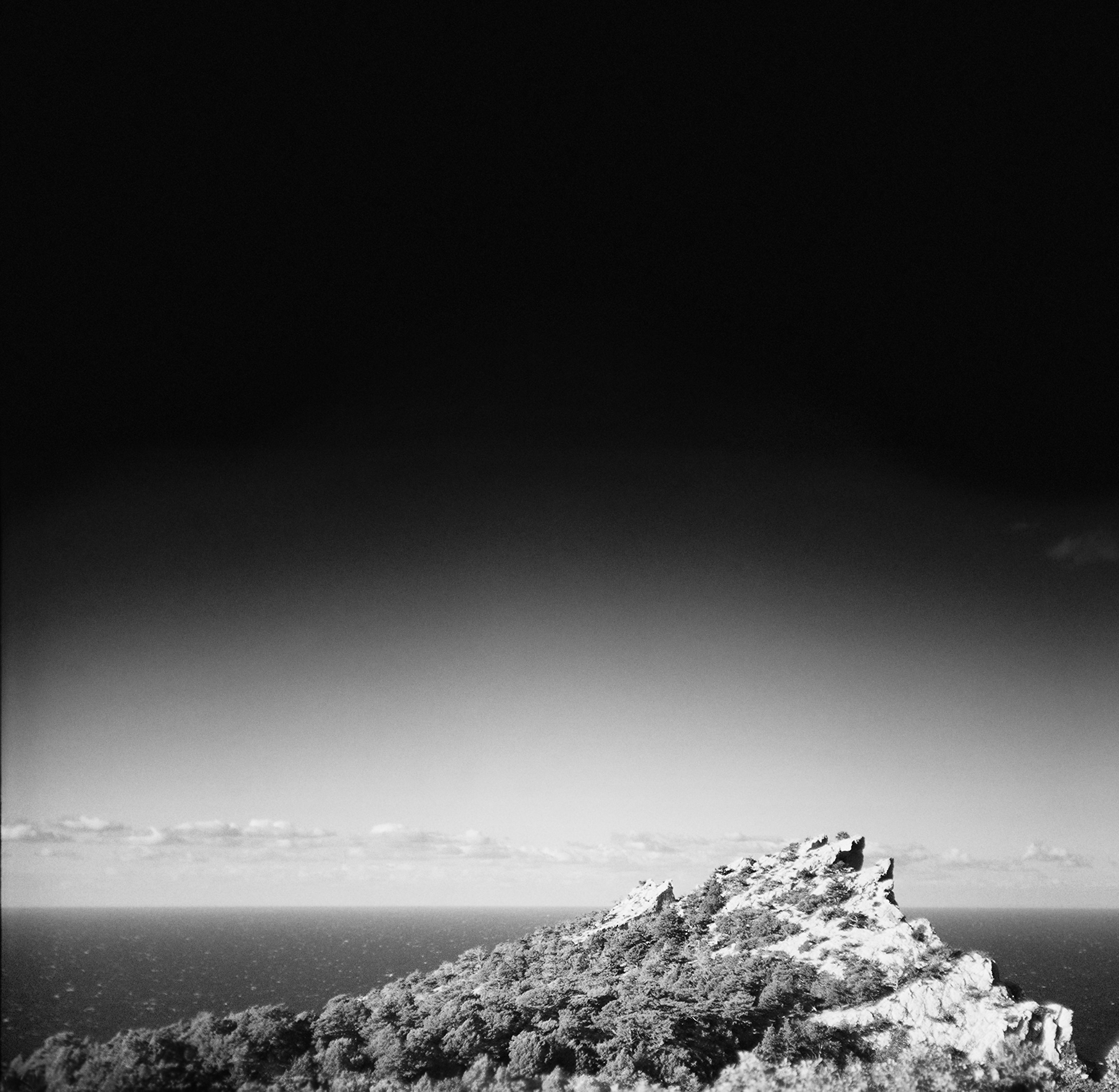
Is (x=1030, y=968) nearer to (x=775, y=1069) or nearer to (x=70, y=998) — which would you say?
(x=775, y=1069)

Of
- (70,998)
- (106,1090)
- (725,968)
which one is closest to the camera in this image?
(106,1090)

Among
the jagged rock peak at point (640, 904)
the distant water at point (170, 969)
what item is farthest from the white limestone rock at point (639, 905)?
the distant water at point (170, 969)

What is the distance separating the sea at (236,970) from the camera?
1687 inches

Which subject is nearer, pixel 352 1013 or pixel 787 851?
pixel 352 1013

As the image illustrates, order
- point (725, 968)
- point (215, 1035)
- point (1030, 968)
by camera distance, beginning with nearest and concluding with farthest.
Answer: point (215, 1035) → point (725, 968) → point (1030, 968)

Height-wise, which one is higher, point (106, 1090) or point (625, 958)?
point (106, 1090)

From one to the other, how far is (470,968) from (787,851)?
75.7 feet

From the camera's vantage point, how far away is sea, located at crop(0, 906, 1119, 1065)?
42.8 m

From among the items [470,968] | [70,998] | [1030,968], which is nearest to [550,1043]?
[470,968]

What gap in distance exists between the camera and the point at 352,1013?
2761 centimetres

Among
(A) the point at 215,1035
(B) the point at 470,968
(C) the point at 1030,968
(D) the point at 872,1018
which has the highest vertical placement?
(A) the point at 215,1035

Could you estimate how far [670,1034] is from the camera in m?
25.4

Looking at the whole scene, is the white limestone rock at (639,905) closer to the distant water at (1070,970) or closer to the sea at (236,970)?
the sea at (236,970)

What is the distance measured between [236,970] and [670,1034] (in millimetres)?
92135
